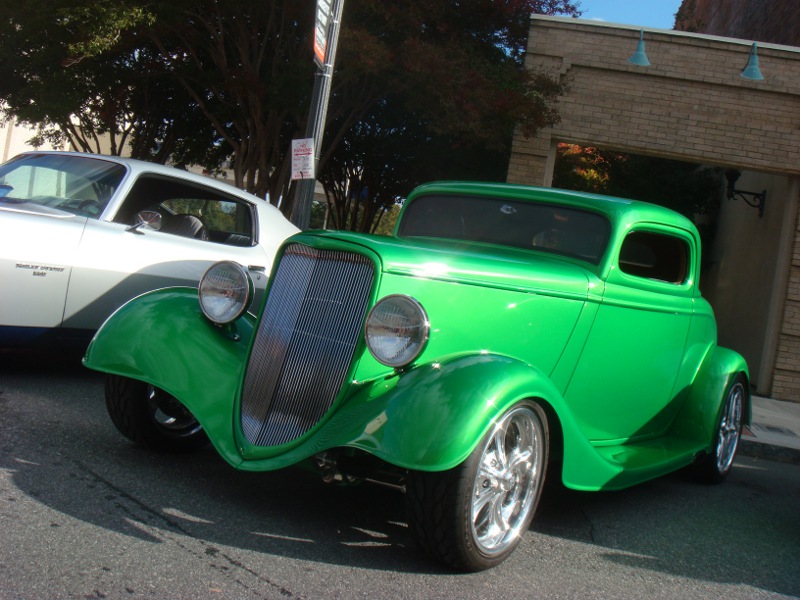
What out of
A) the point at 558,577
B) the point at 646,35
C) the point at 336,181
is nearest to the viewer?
the point at 558,577

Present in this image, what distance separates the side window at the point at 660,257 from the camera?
5314 mm

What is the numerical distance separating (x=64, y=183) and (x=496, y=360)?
4158 millimetres

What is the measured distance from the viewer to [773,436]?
807cm

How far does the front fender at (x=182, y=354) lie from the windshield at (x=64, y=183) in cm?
215

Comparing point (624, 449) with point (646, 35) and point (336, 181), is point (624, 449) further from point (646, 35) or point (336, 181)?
point (336, 181)

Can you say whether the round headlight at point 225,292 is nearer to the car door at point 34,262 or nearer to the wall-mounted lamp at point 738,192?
the car door at point 34,262

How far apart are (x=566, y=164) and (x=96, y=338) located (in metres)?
21.6

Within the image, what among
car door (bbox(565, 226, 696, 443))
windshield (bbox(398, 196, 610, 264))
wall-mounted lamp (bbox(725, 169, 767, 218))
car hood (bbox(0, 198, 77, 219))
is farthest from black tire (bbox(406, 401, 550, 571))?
wall-mounted lamp (bbox(725, 169, 767, 218))

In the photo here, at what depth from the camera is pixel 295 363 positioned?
3.88 meters

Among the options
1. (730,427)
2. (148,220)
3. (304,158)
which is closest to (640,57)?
(304,158)

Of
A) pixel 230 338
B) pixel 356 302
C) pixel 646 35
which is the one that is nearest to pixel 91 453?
pixel 230 338

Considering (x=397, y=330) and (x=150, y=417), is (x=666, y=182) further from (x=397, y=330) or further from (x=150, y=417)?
(x=397, y=330)

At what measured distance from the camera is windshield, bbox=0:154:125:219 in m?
6.34

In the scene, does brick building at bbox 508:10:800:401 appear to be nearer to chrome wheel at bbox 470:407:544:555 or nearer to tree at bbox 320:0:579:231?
tree at bbox 320:0:579:231
